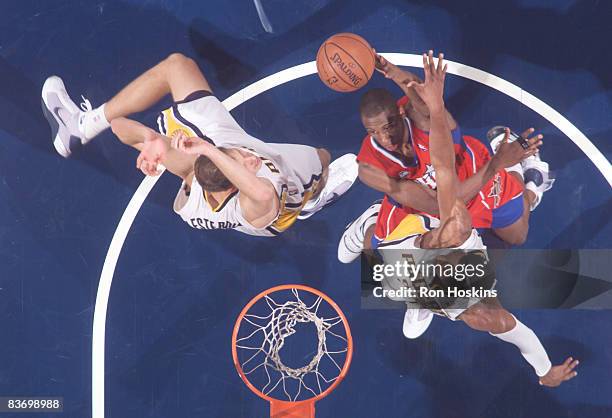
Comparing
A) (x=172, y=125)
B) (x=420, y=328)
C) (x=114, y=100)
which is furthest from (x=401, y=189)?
(x=114, y=100)

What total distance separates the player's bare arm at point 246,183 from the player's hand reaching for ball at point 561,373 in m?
1.90

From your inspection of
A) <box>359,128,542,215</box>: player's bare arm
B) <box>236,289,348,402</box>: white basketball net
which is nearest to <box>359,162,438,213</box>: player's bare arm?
<box>359,128,542,215</box>: player's bare arm

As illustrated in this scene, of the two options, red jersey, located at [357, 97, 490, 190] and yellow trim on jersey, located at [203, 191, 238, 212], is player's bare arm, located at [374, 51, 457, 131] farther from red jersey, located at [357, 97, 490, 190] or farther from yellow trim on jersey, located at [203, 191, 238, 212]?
yellow trim on jersey, located at [203, 191, 238, 212]

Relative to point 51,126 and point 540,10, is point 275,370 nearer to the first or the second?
point 51,126

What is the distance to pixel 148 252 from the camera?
14.9ft

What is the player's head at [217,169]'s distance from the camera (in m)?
4.35

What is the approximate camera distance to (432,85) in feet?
14.0

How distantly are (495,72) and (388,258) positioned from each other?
128 cm

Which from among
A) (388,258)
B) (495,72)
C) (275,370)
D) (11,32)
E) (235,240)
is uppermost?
(11,32)

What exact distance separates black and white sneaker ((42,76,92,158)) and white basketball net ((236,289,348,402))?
154 cm

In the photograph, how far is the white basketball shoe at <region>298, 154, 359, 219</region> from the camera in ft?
14.5

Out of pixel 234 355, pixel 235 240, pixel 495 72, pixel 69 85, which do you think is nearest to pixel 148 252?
pixel 235 240
